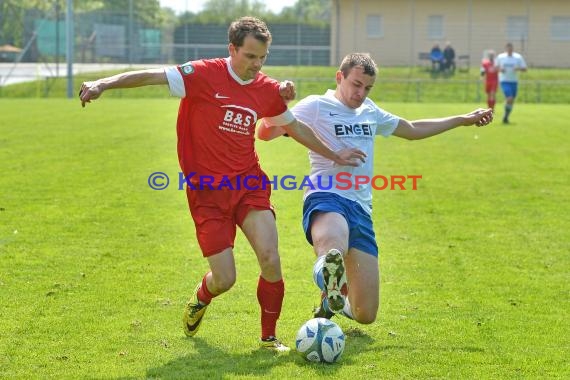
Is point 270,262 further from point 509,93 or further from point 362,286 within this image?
point 509,93

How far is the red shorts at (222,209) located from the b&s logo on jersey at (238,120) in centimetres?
32

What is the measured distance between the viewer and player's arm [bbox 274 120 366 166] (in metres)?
6.44

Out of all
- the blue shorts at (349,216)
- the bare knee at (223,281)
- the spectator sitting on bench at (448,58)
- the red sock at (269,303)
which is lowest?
the red sock at (269,303)

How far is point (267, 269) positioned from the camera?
6.17 meters

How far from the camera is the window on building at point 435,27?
166ft

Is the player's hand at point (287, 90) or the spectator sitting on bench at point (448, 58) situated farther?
the spectator sitting on bench at point (448, 58)

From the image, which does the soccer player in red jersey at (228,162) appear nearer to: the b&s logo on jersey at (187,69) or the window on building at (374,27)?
the b&s logo on jersey at (187,69)

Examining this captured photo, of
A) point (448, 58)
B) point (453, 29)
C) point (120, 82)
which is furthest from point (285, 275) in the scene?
point (453, 29)

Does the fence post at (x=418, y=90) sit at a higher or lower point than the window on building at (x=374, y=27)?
lower

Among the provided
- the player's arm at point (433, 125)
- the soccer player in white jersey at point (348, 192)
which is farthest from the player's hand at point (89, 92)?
the player's arm at point (433, 125)

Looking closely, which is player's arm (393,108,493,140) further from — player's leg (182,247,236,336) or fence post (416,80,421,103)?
fence post (416,80,421,103)

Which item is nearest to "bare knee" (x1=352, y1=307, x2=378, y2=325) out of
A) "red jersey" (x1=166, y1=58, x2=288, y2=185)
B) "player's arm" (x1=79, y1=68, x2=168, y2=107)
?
"red jersey" (x1=166, y1=58, x2=288, y2=185)

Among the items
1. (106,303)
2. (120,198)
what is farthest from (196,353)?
(120,198)

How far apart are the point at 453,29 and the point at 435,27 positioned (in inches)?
40.7
